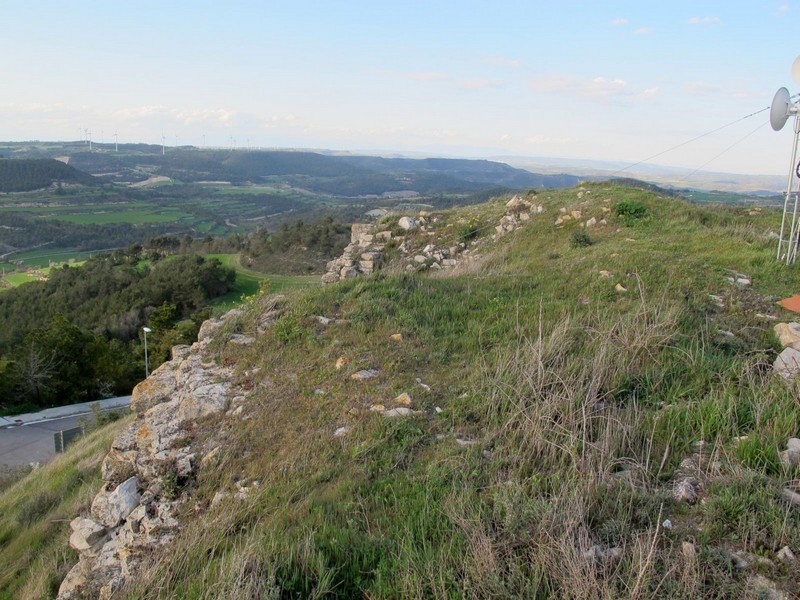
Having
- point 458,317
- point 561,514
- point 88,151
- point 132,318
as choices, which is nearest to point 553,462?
point 561,514

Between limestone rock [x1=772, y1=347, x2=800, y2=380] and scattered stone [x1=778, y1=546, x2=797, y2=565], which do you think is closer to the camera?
scattered stone [x1=778, y1=546, x2=797, y2=565]

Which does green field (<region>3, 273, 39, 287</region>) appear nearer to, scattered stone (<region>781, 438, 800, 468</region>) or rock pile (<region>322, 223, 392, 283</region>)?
rock pile (<region>322, 223, 392, 283</region>)

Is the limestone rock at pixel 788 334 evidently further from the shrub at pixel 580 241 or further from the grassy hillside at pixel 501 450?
the shrub at pixel 580 241

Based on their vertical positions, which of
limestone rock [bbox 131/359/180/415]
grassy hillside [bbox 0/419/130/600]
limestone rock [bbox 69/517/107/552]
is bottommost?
grassy hillside [bbox 0/419/130/600]

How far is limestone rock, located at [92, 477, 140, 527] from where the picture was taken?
415 centimetres

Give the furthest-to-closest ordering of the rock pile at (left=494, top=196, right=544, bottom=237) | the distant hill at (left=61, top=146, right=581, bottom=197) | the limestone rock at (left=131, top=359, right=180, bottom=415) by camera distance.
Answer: the distant hill at (left=61, top=146, right=581, bottom=197) < the rock pile at (left=494, top=196, right=544, bottom=237) < the limestone rock at (left=131, top=359, right=180, bottom=415)

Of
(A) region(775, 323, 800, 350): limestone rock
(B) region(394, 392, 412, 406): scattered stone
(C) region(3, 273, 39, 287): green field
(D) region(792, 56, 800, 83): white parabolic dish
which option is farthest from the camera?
(C) region(3, 273, 39, 287): green field

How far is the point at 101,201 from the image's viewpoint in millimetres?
89938

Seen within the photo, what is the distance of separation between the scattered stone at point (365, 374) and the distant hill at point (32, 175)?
110 meters

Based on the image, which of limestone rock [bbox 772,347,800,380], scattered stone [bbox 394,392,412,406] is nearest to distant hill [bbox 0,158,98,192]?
scattered stone [bbox 394,392,412,406]

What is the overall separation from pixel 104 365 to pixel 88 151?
15306cm

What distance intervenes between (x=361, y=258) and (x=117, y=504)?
9286 millimetres

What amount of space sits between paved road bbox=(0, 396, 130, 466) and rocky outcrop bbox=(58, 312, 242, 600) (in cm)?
1263

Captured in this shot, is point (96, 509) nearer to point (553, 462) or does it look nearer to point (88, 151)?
point (553, 462)
